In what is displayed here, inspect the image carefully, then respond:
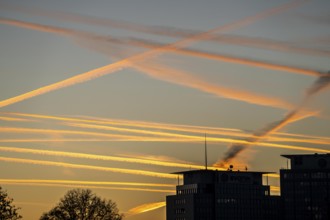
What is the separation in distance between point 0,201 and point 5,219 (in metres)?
4.47

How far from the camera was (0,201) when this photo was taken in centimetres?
16500

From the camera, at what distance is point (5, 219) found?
532ft
